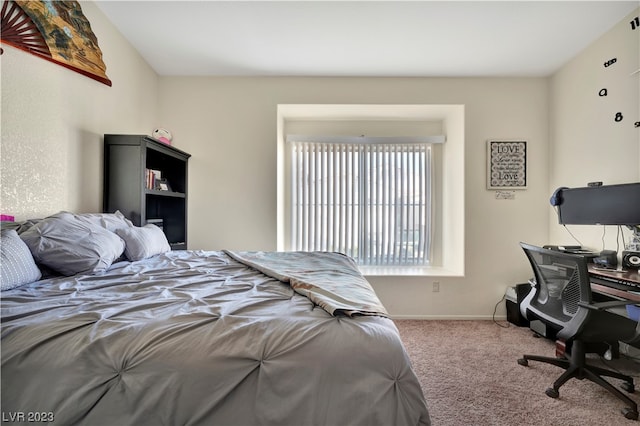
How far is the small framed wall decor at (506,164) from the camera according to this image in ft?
9.77

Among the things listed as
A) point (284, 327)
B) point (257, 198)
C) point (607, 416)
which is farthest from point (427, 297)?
point (284, 327)

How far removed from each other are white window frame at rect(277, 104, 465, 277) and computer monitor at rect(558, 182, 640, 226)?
88cm

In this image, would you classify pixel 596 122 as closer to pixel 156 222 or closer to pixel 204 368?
pixel 204 368

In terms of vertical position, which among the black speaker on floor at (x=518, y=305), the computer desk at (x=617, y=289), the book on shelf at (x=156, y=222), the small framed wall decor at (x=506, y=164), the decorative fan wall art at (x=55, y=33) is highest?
the decorative fan wall art at (x=55, y=33)

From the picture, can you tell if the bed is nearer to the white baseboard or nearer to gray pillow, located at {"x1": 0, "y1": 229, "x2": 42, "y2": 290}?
gray pillow, located at {"x1": 0, "y1": 229, "x2": 42, "y2": 290}

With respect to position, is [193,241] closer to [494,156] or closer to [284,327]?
[284,327]

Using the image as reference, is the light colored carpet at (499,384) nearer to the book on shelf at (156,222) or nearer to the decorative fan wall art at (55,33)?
the book on shelf at (156,222)

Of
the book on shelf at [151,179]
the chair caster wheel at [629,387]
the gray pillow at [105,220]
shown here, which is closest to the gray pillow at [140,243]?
the gray pillow at [105,220]

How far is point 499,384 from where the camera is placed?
1.78 metres

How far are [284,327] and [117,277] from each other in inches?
42.0

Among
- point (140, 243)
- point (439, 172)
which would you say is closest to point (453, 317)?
point (439, 172)

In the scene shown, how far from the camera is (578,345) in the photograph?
68.0 inches

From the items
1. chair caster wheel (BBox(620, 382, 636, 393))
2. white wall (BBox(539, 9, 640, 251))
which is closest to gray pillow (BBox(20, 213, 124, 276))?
chair caster wheel (BBox(620, 382, 636, 393))

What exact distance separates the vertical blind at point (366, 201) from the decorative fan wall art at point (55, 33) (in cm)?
204
